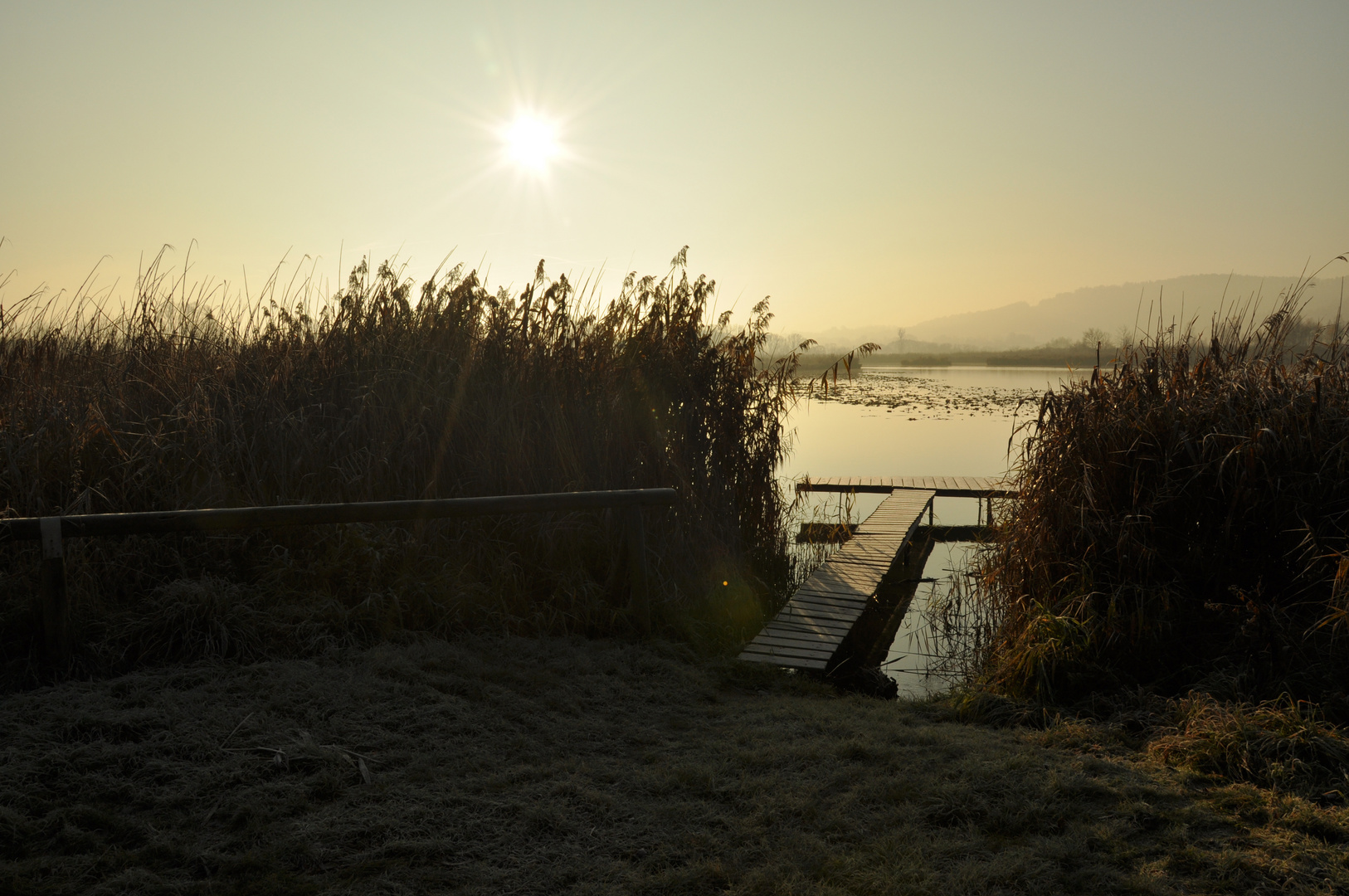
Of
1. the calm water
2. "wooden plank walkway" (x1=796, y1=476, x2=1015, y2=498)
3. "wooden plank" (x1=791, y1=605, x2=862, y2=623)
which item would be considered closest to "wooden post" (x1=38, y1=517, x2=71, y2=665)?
"wooden plank" (x1=791, y1=605, x2=862, y2=623)

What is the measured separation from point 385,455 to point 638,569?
177 cm

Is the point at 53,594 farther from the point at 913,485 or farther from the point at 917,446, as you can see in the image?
the point at 917,446

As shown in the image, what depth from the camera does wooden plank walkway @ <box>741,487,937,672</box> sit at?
5.52 meters

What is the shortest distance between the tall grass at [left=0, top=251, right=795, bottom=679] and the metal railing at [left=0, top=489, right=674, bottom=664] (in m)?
0.25

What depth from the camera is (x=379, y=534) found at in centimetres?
519

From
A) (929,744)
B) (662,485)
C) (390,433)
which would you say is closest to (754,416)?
(662,485)

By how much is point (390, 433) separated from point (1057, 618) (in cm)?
410

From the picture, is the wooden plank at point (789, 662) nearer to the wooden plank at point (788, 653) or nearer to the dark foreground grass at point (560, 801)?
the wooden plank at point (788, 653)

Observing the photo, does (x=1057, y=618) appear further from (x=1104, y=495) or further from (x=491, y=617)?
(x=491, y=617)

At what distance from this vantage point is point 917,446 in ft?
70.4

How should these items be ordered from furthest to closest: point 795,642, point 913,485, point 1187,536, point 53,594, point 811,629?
point 913,485, point 811,629, point 795,642, point 1187,536, point 53,594

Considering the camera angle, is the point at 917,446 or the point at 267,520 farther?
the point at 917,446

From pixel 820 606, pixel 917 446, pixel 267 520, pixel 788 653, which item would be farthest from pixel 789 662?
pixel 917 446

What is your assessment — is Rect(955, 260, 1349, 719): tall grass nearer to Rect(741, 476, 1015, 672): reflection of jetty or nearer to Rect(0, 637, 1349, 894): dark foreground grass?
Rect(0, 637, 1349, 894): dark foreground grass
